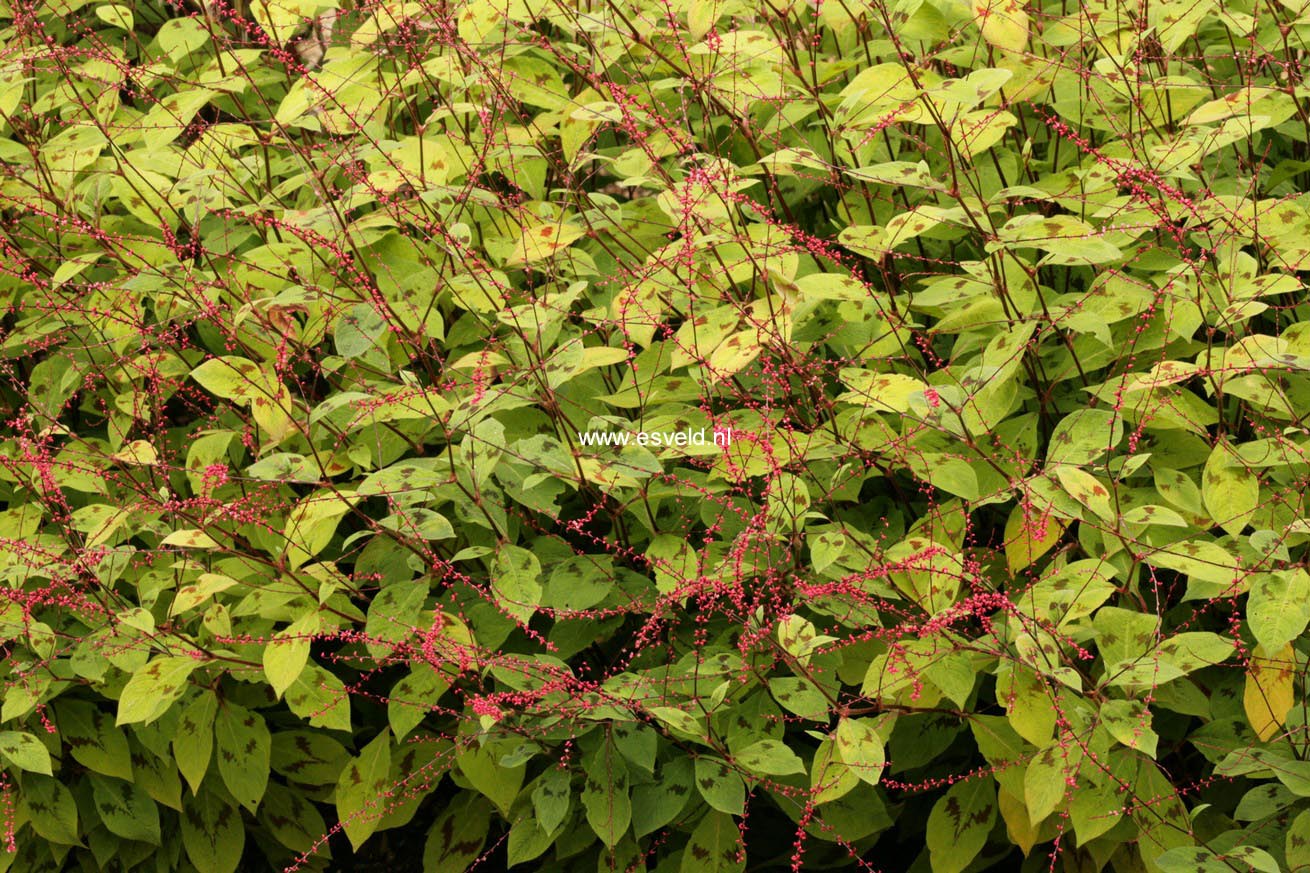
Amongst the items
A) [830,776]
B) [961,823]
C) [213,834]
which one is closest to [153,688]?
[213,834]

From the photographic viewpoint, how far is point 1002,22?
2223mm

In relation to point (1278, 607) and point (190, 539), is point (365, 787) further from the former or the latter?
point (1278, 607)

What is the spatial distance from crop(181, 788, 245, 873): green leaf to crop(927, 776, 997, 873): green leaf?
3.82ft

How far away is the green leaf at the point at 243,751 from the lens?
2.26m

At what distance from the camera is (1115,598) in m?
2.16

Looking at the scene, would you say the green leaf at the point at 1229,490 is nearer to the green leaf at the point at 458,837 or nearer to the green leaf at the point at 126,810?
the green leaf at the point at 458,837

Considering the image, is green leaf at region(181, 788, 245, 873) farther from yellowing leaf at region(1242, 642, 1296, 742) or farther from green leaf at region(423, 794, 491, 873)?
yellowing leaf at region(1242, 642, 1296, 742)

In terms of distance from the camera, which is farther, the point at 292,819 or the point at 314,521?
the point at 292,819

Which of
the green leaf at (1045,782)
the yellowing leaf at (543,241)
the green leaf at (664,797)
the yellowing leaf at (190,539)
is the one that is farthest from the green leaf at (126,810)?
the green leaf at (1045,782)

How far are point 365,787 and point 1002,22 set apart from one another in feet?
5.18

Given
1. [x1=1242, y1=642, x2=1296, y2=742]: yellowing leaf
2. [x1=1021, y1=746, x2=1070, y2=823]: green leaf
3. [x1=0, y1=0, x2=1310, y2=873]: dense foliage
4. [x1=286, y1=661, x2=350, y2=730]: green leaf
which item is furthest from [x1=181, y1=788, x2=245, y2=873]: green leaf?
[x1=1242, y1=642, x2=1296, y2=742]: yellowing leaf

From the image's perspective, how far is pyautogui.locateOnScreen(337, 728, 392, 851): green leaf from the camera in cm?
219

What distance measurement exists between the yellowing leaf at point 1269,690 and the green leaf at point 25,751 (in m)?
1.75

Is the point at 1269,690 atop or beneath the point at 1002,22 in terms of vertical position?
beneath
